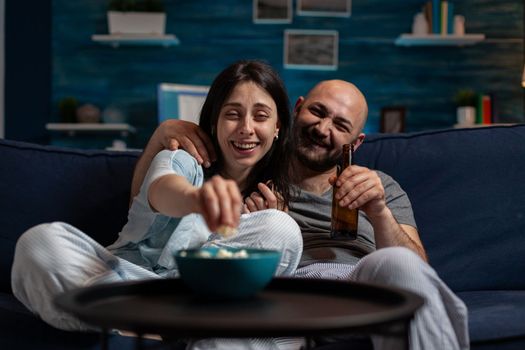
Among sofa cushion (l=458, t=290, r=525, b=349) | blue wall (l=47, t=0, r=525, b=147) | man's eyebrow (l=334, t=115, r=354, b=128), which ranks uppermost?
blue wall (l=47, t=0, r=525, b=147)

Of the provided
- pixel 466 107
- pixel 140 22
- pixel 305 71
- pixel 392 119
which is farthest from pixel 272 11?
pixel 466 107

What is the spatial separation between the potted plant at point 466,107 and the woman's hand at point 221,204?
3.71m

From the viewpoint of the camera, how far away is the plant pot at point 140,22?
4652 millimetres

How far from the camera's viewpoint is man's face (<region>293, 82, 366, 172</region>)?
2.20 meters

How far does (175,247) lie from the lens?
168 cm

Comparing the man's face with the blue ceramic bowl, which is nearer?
the blue ceramic bowl

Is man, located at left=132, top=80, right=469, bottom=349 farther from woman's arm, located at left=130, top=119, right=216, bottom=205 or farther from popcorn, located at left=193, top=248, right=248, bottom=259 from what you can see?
popcorn, located at left=193, top=248, right=248, bottom=259

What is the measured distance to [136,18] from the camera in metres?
4.66

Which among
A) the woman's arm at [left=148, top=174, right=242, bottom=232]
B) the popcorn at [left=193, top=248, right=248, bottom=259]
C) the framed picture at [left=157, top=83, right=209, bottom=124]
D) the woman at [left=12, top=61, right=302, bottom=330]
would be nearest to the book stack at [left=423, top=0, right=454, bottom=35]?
the framed picture at [left=157, top=83, right=209, bottom=124]

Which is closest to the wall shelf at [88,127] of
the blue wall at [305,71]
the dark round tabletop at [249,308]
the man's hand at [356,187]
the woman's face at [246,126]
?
the blue wall at [305,71]

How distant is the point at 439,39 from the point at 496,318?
3.27 metres

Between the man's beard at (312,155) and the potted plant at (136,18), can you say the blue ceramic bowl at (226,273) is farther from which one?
the potted plant at (136,18)

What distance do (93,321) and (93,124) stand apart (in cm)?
386

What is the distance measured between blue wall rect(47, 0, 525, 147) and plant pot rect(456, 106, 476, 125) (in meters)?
0.17
